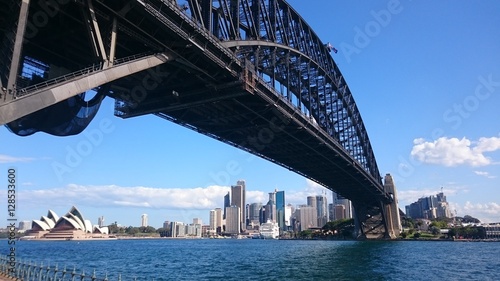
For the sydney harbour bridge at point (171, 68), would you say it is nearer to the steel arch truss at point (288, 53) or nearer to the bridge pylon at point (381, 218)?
the steel arch truss at point (288, 53)

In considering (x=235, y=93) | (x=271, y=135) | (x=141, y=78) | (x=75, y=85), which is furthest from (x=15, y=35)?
(x=271, y=135)

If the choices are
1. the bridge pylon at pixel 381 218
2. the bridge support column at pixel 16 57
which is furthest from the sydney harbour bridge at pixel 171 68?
the bridge pylon at pixel 381 218

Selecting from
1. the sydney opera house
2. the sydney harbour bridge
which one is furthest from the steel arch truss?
the sydney opera house

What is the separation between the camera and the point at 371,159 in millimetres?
98062

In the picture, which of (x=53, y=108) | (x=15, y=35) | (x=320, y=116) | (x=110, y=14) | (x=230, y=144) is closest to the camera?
(x=15, y=35)

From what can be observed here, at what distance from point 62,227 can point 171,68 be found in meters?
174

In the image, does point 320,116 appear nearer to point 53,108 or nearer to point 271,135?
point 271,135

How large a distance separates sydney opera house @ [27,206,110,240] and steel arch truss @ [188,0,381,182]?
455ft

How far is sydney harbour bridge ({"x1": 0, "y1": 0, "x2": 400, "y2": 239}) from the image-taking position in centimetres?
1770

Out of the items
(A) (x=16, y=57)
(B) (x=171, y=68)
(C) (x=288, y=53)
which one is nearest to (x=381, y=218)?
(C) (x=288, y=53)

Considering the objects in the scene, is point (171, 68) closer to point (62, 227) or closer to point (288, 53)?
point (288, 53)

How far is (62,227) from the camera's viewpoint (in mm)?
177250

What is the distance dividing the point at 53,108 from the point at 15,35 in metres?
9.57

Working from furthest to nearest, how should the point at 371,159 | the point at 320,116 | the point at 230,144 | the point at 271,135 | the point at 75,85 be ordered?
1. the point at 371,159
2. the point at 320,116
3. the point at 230,144
4. the point at 271,135
5. the point at 75,85
